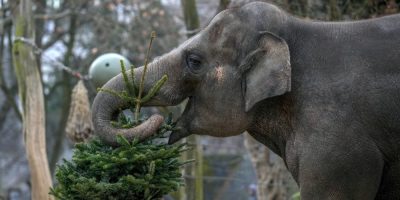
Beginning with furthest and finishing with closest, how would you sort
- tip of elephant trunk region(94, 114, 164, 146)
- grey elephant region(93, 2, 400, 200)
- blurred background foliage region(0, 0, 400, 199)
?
blurred background foliage region(0, 0, 400, 199) < tip of elephant trunk region(94, 114, 164, 146) < grey elephant region(93, 2, 400, 200)

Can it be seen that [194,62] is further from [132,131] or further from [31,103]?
[31,103]

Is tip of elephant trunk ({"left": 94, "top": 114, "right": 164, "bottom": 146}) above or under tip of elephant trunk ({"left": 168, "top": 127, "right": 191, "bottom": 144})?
above

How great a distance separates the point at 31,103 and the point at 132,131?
4686 millimetres

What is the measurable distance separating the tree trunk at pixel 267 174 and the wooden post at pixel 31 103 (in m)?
3.02

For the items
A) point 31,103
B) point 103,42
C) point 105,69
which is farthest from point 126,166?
point 103,42

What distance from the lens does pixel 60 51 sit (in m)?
19.3

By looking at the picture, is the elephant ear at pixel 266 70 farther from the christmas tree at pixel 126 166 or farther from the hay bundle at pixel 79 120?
the hay bundle at pixel 79 120

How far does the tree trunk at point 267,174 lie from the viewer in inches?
411

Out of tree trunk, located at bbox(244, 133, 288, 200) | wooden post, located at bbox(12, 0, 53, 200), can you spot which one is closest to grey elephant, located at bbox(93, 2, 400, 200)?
wooden post, located at bbox(12, 0, 53, 200)

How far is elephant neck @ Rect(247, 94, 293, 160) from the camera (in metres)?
4.06

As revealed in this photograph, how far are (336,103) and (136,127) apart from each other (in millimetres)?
1101

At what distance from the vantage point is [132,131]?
4195 mm

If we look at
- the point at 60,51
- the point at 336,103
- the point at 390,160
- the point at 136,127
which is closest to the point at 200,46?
the point at 136,127

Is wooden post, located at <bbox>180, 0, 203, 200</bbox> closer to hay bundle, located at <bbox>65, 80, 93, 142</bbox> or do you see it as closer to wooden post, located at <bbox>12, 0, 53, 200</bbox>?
hay bundle, located at <bbox>65, 80, 93, 142</bbox>
